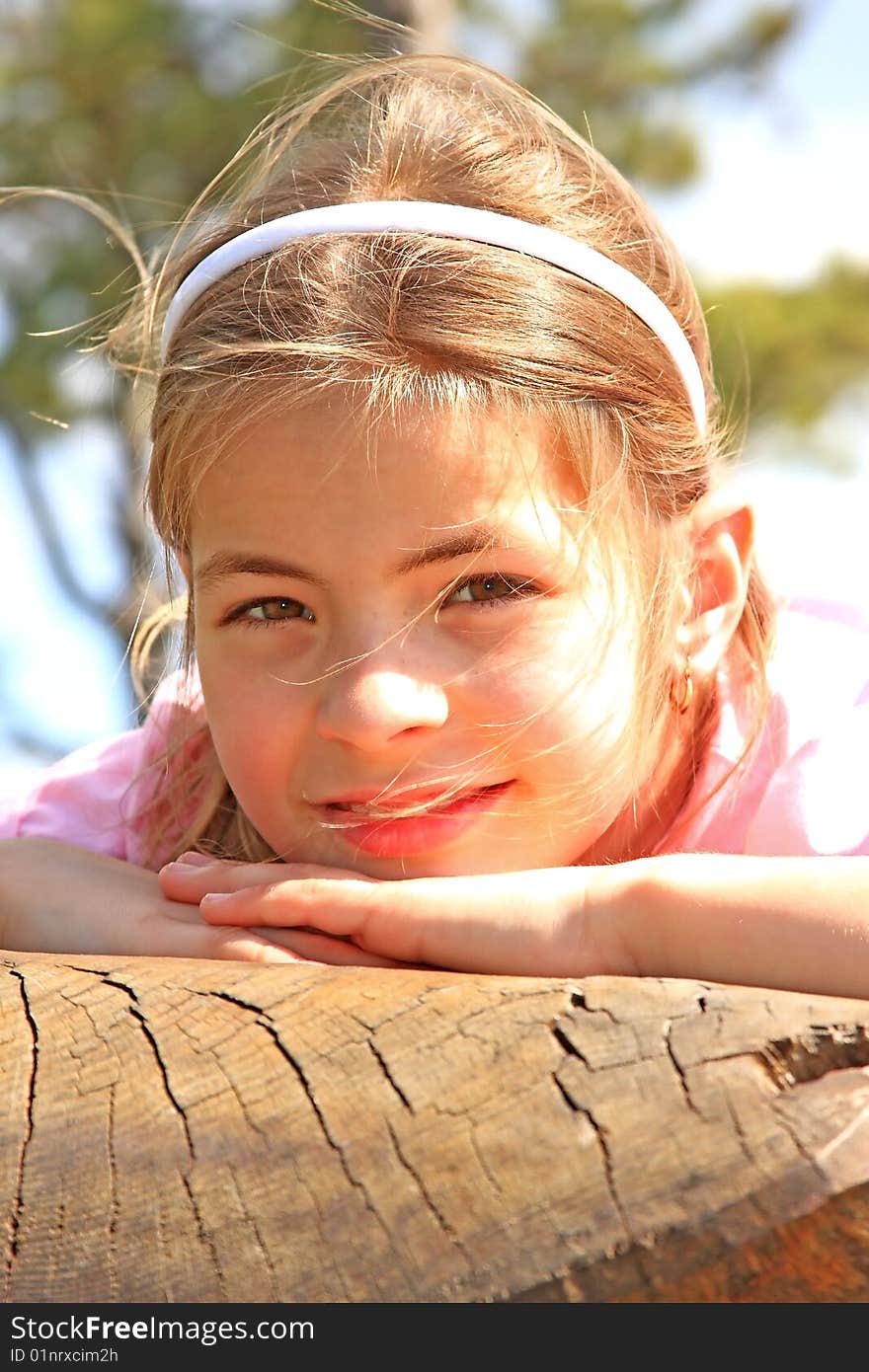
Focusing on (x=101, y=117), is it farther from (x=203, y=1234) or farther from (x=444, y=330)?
(x=203, y=1234)

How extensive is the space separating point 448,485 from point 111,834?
1.03 metres

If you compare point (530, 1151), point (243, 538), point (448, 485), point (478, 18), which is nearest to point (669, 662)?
point (448, 485)

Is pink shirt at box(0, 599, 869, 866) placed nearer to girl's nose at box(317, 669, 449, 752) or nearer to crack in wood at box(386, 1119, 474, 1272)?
girl's nose at box(317, 669, 449, 752)

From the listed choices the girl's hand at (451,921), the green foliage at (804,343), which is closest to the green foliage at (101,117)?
the green foliage at (804,343)

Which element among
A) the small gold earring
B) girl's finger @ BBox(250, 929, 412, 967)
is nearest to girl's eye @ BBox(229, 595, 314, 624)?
girl's finger @ BBox(250, 929, 412, 967)

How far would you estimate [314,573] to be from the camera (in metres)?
1.62

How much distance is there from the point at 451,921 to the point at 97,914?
479mm

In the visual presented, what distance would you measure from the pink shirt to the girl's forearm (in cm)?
48

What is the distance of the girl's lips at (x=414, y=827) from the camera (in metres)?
1.66

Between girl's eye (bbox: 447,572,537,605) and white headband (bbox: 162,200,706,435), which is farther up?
white headband (bbox: 162,200,706,435)

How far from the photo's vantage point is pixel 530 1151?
2.87 feet

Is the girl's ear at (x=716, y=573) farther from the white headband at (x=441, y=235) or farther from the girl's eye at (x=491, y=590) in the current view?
the girl's eye at (x=491, y=590)

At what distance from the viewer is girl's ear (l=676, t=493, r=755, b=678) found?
6.46ft
